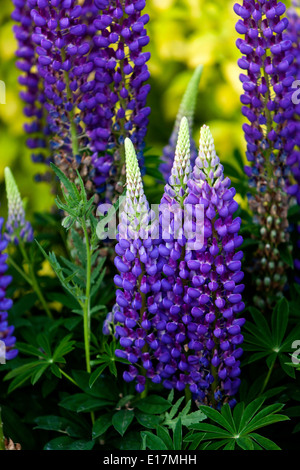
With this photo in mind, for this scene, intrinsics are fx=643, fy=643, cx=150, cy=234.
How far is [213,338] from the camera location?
5.90 ft

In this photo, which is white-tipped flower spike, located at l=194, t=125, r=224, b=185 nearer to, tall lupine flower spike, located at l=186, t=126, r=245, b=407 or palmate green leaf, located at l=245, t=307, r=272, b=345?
tall lupine flower spike, located at l=186, t=126, r=245, b=407

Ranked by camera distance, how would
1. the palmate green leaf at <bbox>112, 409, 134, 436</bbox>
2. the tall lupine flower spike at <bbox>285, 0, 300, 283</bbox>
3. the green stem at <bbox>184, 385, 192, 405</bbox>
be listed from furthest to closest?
the tall lupine flower spike at <bbox>285, 0, 300, 283</bbox>
the green stem at <bbox>184, 385, 192, 405</bbox>
the palmate green leaf at <bbox>112, 409, 134, 436</bbox>

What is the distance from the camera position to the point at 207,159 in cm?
166

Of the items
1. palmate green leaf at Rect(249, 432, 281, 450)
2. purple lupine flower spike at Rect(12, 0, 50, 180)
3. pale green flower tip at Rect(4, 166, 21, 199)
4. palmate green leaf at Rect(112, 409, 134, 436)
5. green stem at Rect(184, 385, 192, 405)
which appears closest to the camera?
palmate green leaf at Rect(249, 432, 281, 450)

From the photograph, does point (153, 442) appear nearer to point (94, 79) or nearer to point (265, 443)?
point (265, 443)

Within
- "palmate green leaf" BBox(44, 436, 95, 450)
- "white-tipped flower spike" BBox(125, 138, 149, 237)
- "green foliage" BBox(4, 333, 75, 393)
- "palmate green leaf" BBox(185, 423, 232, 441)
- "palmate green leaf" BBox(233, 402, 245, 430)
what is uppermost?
"white-tipped flower spike" BBox(125, 138, 149, 237)

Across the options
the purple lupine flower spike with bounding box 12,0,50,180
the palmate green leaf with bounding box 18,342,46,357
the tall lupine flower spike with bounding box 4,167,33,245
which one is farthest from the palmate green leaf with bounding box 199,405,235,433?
the purple lupine flower spike with bounding box 12,0,50,180

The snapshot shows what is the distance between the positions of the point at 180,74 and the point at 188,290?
3.54 m

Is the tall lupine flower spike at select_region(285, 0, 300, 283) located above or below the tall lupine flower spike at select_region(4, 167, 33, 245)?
above

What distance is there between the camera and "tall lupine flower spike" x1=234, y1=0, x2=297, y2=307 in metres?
2.02

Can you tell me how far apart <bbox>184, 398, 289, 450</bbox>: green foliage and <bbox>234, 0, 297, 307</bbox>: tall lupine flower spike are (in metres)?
0.60

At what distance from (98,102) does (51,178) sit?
728 mm

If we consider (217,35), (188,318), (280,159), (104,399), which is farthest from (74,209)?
(217,35)

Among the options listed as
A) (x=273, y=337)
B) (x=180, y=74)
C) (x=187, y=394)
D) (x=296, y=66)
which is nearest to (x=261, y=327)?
(x=273, y=337)
